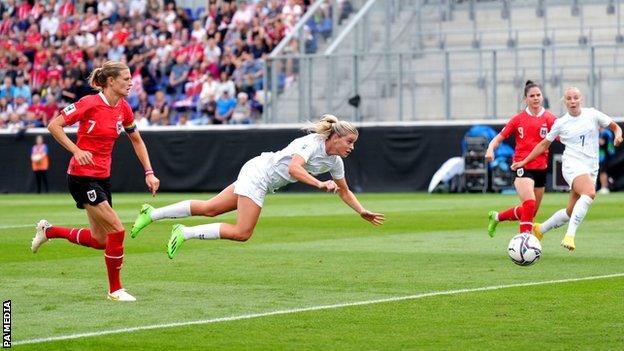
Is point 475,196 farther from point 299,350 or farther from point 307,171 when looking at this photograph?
point 299,350

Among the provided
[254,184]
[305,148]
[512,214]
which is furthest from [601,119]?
[254,184]

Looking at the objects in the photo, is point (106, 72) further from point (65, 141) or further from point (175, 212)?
point (175, 212)

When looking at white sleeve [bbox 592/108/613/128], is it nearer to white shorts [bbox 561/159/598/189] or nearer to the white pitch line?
white shorts [bbox 561/159/598/189]

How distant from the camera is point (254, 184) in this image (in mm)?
13211

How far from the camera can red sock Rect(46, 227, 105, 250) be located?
1280 centimetres

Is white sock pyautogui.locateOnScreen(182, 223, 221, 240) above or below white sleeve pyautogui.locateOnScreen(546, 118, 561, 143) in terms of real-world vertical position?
below

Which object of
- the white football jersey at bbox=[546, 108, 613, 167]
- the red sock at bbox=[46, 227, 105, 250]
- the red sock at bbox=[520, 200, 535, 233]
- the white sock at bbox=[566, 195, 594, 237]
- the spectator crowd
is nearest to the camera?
the red sock at bbox=[46, 227, 105, 250]

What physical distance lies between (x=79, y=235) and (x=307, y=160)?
7.61ft

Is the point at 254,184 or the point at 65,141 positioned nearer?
the point at 65,141

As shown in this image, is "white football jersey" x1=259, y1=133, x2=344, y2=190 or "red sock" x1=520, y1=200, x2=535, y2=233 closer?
"white football jersey" x1=259, y1=133, x2=344, y2=190

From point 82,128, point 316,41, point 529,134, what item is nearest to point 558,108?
point 316,41

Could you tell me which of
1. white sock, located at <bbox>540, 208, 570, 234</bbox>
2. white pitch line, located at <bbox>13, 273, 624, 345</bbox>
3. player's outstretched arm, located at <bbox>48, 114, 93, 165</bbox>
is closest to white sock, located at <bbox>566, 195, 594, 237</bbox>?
white sock, located at <bbox>540, 208, 570, 234</bbox>

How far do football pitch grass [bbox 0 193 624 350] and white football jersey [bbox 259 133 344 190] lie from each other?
1.05 meters

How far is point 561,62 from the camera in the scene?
114 feet
